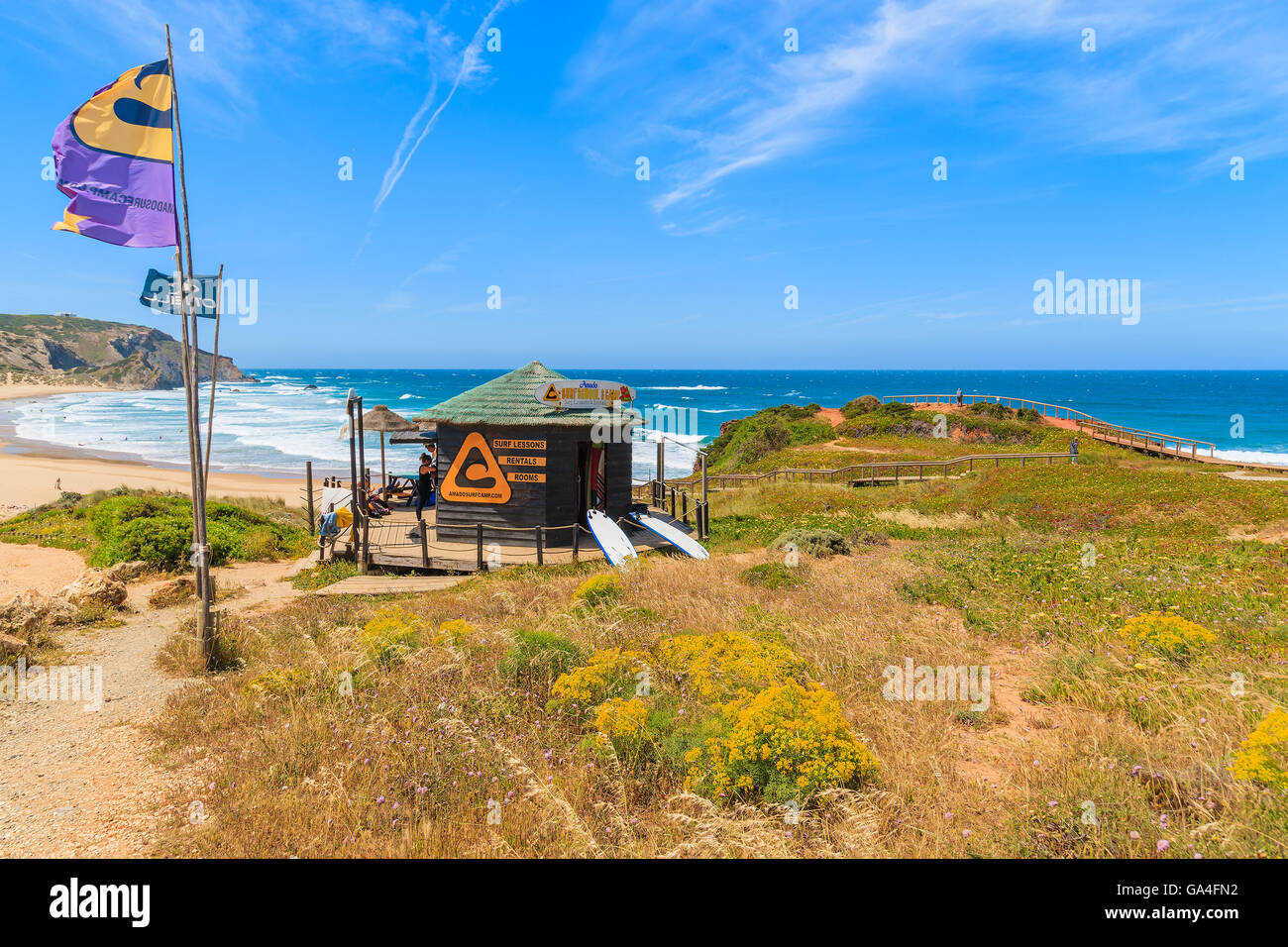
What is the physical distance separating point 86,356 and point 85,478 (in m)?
188

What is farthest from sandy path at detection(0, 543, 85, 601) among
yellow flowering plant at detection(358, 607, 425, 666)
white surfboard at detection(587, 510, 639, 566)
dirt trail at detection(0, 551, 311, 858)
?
white surfboard at detection(587, 510, 639, 566)

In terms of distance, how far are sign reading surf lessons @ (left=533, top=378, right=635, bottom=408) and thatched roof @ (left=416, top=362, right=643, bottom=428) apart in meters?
0.21

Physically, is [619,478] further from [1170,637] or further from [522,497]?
[1170,637]

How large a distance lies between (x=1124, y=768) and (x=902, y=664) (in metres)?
2.58

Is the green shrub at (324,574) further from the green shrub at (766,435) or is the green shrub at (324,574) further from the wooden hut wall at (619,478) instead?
the green shrub at (766,435)

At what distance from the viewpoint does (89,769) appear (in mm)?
5734

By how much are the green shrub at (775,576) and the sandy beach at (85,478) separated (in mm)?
25103

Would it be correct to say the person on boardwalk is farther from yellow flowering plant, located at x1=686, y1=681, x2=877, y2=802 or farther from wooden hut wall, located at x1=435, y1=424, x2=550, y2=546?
yellow flowering plant, located at x1=686, y1=681, x2=877, y2=802

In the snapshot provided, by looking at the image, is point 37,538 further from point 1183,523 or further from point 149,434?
point 149,434

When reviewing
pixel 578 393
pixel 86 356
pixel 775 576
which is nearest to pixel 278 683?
pixel 775 576

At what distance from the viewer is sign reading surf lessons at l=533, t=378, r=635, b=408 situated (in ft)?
49.3

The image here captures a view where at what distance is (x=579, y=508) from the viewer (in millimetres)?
16125

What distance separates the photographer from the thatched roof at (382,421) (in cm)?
1711

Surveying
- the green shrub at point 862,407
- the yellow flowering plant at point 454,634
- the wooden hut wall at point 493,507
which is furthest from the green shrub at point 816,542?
the green shrub at point 862,407
